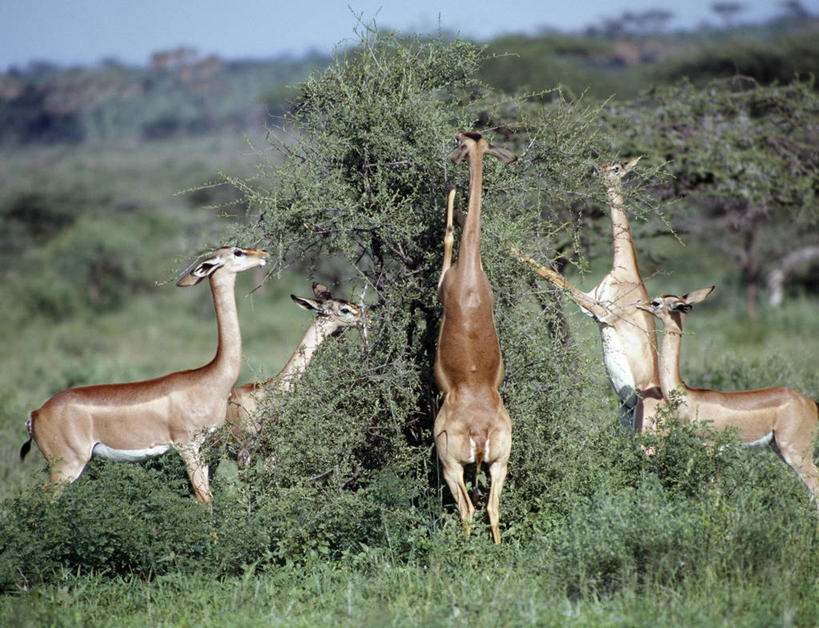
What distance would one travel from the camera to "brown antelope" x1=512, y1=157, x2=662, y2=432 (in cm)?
647

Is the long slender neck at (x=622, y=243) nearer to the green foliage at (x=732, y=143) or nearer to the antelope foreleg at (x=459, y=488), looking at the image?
the green foliage at (x=732, y=143)

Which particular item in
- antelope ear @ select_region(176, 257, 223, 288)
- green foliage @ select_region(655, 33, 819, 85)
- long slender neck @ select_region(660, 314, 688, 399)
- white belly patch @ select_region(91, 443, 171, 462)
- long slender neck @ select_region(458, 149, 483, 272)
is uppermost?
green foliage @ select_region(655, 33, 819, 85)

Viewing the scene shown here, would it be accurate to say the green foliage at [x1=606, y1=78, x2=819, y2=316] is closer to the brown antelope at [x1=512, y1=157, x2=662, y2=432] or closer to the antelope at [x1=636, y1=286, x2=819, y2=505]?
the brown antelope at [x1=512, y1=157, x2=662, y2=432]

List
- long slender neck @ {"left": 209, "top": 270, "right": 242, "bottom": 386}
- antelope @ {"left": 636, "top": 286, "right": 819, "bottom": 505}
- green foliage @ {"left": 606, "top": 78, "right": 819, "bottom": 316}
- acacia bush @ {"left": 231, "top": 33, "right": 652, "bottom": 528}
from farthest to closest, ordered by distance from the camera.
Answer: green foliage @ {"left": 606, "top": 78, "right": 819, "bottom": 316} < antelope @ {"left": 636, "top": 286, "right": 819, "bottom": 505} < long slender neck @ {"left": 209, "top": 270, "right": 242, "bottom": 386} < acacia bush @ {"left": 231, "top": 33, "right": 652, "bottom": 528}

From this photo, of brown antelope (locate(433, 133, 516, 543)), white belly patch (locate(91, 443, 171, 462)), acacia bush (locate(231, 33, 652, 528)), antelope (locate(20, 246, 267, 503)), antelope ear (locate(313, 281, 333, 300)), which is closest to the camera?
brown antelope (locate(433, 133, 516, 543))

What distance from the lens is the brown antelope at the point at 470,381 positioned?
5.14 m

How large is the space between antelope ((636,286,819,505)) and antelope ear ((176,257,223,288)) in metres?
2.88

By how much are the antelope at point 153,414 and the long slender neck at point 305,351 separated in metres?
0.37

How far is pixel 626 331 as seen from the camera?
6.60 metres

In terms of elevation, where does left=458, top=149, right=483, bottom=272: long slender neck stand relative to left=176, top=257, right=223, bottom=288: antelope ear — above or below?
above

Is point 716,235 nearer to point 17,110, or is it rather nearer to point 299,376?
point 299,376

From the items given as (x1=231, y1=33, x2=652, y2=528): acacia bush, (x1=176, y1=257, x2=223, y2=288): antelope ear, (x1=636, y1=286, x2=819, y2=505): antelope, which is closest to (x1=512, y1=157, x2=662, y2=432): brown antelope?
(x1=636, y1=286, x2=819, y2=505): antelope

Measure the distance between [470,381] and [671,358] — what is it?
1.93m

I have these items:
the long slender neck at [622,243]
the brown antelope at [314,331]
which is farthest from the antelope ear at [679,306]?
the brown antelope at [314,331]
